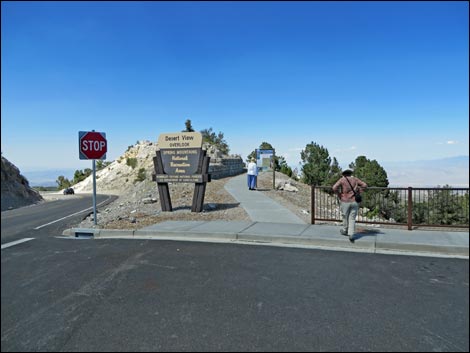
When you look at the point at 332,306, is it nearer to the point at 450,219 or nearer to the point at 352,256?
the point at 352,256

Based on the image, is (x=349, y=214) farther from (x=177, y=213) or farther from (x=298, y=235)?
(x=177, y=213)

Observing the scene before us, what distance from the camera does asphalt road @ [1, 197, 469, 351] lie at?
216 cm

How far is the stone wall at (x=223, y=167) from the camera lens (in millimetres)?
21828

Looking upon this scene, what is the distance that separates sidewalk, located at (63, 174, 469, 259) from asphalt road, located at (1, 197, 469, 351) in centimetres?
67

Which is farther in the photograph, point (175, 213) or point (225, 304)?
point (175, 213)

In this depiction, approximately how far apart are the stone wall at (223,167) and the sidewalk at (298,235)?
12193 mm

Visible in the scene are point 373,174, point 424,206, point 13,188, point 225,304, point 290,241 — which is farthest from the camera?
point 373,174

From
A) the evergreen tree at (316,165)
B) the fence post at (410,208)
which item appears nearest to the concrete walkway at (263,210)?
the fence post at (410,208)

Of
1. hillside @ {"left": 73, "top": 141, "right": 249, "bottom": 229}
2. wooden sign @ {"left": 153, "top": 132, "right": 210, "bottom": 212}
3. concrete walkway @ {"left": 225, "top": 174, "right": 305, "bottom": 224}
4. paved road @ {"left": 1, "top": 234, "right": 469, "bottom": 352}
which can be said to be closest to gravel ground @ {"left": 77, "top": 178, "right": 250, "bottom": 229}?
hillside @ {"left": 73, "top": 141, "right": 249, "bottom": 229}

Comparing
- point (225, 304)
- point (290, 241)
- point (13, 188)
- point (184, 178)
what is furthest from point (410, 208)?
point (13, 188)

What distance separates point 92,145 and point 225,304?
480cm

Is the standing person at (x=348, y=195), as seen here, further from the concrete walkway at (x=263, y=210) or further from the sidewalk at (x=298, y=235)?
the concrete walkway at (x=263, y=210)

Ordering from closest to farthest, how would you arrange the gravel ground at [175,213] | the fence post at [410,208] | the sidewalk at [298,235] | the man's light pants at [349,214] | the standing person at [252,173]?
the sidewalk at [298,235] < the man's light pants at [349,214] < the fence post at [410,208] < the gravel ground at [175,213] < the standing person at [252,173]

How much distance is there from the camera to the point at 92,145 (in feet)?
22.4
